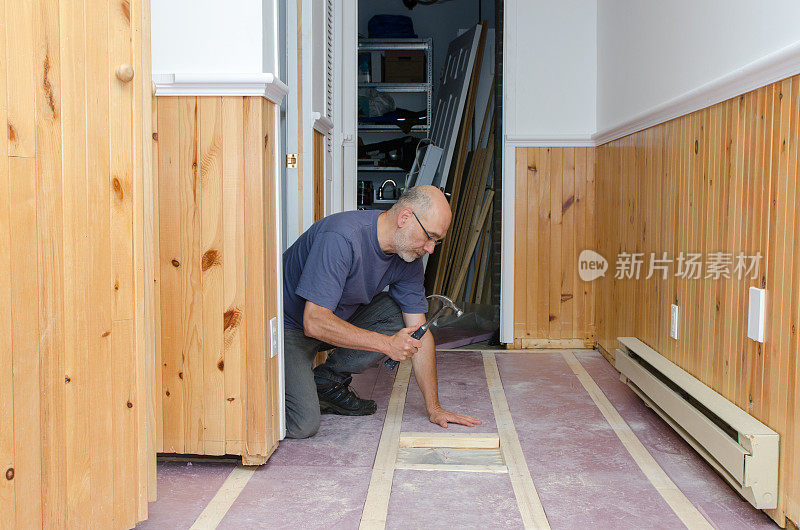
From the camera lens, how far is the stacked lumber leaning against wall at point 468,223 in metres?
5.78

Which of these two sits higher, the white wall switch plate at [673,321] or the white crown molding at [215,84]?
the white crown molding at [215,84]

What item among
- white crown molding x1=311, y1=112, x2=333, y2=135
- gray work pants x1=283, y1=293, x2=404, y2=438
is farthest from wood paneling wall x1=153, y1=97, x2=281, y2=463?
white crown molding x1=311, y1=112, x2=333, y2=135

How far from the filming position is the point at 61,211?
154 centimetres

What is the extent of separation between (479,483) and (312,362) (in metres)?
0.96

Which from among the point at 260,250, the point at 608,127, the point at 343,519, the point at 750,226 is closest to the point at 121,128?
the point at 260,250

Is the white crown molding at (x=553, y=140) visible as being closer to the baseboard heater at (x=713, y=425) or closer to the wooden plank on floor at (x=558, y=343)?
the wooden plank on floor at (x=558, y=343)

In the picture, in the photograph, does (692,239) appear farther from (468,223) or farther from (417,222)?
(468,223)

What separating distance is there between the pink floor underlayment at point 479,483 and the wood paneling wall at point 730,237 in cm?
30

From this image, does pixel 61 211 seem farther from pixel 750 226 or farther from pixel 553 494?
pixel 750 226

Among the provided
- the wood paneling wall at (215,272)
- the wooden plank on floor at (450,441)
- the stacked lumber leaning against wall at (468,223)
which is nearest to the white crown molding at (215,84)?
the wood paneling wall at (215,272)

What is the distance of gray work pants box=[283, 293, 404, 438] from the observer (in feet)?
9.30

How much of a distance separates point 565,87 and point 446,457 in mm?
2775

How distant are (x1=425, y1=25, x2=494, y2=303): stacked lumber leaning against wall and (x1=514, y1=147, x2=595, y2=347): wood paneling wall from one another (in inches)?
42.9

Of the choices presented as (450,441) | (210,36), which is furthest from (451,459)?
(210,36)
